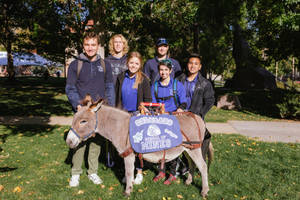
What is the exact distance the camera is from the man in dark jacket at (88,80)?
148 inches

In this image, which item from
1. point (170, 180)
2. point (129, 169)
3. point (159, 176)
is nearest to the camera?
point (129, 169)

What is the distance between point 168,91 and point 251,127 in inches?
231

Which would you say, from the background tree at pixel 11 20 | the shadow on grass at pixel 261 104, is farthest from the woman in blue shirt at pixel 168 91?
the background tree at pixel 11 20

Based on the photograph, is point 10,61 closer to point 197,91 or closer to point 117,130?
point 117,130

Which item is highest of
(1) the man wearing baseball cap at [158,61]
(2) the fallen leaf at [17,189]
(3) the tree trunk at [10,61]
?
(3) the tree trunk at [10,61]

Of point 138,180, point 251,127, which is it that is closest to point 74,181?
point 138,180

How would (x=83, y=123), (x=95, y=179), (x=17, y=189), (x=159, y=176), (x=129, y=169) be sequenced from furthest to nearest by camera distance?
(x=159, y=176), (x=95, y=179), (x=17, y=189), (x=129, y=169), (x=83, y=123)

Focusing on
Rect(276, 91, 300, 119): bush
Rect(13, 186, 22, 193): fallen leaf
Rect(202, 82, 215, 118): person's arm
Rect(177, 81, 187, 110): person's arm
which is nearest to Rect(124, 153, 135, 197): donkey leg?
Rect(177, 81, 187, 110): person's arm

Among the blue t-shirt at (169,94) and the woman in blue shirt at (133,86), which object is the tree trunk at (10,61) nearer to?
the woman in blue shirt at (133,86)

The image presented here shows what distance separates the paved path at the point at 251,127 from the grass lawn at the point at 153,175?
2.94ft

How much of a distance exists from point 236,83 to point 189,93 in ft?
63.4

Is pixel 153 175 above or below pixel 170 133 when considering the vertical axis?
below

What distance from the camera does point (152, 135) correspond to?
334cm

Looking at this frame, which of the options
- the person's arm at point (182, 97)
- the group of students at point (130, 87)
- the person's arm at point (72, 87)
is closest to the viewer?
the person's arm at point (72, 87)
